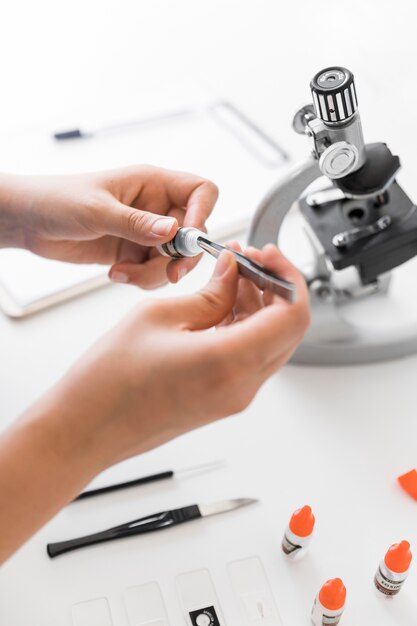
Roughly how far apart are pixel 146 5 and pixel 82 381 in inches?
48.8

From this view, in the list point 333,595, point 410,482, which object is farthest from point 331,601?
point 410,482

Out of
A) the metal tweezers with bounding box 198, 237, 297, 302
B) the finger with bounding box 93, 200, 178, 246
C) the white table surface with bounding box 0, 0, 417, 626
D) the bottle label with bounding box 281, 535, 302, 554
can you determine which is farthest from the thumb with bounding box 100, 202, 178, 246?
the bottle label with bounding box 281, 535, 302, 554

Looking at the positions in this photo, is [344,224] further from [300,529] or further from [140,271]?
[300,529]

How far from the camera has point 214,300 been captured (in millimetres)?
767

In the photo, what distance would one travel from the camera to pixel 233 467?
977 millimetres

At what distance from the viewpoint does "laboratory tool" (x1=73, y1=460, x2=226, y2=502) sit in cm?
94

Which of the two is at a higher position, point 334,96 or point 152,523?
point 334,96

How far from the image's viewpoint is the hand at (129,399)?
2.27 feet

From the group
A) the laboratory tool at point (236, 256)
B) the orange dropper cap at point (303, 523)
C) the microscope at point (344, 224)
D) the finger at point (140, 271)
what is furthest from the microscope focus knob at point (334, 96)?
the orange dropper cap at point (303, 523)

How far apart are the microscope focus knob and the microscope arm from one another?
0.09 metres

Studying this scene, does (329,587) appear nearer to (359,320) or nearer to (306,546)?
(306,546)

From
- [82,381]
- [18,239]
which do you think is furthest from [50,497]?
[18,239]

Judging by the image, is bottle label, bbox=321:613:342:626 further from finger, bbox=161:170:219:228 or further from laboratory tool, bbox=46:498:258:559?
finger, bbox=161:170:219:228

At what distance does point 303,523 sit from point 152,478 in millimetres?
189
